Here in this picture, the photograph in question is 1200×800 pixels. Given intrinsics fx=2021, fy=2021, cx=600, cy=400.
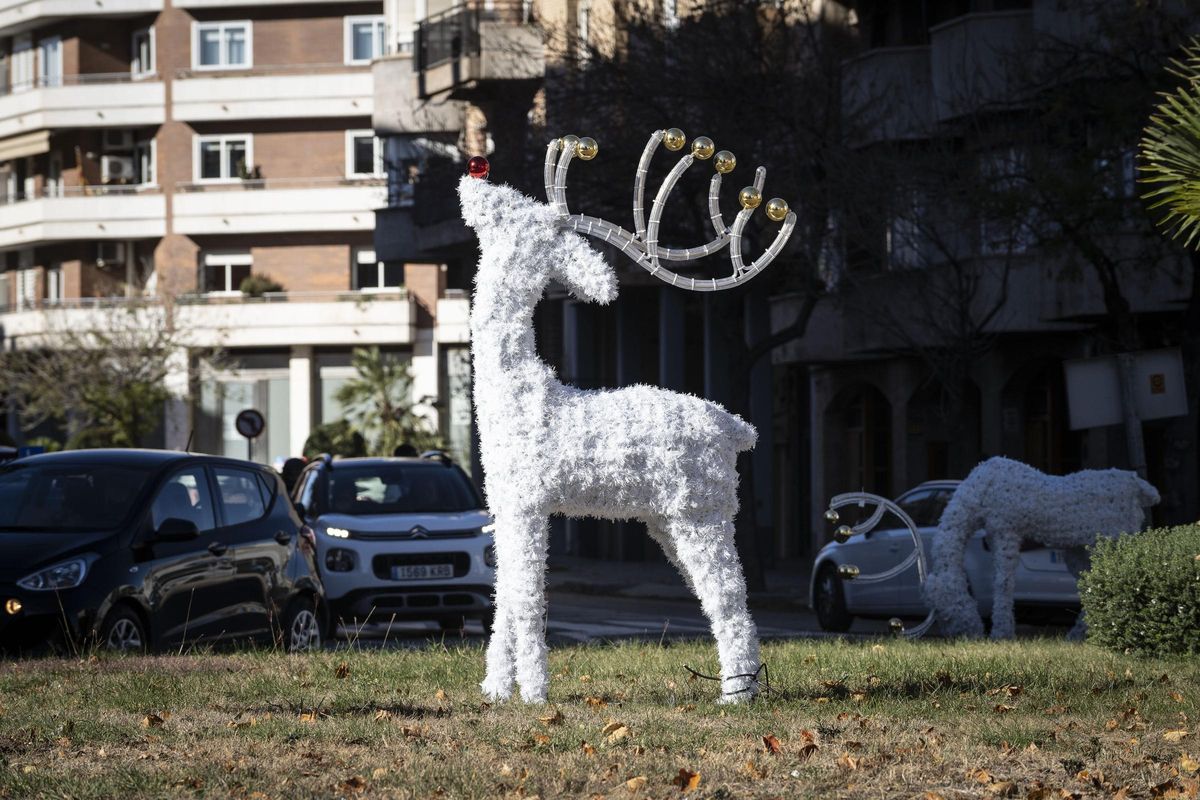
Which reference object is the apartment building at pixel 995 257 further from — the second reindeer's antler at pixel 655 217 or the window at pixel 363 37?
the window at pixel 363 37

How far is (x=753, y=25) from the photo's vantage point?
2980 cm

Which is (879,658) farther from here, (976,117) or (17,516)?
(976,117)

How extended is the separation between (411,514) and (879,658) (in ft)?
25.5

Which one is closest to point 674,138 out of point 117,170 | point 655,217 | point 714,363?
point 655,217

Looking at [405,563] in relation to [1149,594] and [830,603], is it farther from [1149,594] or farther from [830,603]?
[1149,594]

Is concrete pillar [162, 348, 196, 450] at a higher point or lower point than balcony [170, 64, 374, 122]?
lower

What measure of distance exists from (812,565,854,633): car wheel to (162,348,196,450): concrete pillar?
45.8m

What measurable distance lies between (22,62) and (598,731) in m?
68.6

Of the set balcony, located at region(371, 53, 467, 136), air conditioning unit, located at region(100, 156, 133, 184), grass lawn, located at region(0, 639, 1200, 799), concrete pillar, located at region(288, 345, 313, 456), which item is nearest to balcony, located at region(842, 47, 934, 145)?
balcony, located at region(371, 53, 467, 136)

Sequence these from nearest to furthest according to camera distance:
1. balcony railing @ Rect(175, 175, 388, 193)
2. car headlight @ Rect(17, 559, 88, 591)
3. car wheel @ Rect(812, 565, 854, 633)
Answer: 1. car headlight @ Rect(17, 559, 88, 591)
2. car wheel @ Rect(812, 565, 854, 633)
3. balcony railing @ Rect(175, 175, 388, 193)

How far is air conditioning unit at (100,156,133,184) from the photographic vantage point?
69.8m

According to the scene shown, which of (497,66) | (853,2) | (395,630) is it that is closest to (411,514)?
(395,630)

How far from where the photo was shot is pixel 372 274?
226ft

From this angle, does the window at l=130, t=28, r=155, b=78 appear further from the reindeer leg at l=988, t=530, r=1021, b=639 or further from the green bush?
the green bush
